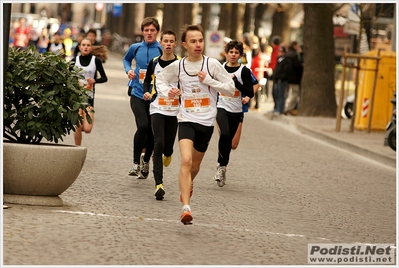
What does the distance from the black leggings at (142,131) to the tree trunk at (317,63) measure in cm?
1397

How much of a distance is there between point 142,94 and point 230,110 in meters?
1.02

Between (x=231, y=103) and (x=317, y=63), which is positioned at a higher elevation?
(x=231, y=103)

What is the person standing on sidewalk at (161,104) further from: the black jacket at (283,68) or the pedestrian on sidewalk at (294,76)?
the pedestrian on sidewalk at (294,76)

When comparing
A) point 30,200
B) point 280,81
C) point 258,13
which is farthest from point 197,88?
point 258,13

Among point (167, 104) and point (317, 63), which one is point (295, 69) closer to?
point (317, 63)

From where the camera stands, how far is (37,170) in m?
9.78

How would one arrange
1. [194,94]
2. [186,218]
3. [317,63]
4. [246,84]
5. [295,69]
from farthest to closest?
[295,69]
[317,63]
[246,84]
[194,94]
[186,218]

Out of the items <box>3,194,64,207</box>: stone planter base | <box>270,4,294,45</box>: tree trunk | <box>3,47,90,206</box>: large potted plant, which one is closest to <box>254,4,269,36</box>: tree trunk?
<box>270,4,294,45</box>: tree trunk

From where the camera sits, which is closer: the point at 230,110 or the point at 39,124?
the point at 39,124

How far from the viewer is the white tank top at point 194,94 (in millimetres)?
10000

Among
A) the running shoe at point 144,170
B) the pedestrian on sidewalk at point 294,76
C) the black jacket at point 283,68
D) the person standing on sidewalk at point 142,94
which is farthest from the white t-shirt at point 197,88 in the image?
the pedestrian on sidewalk at point 294,76

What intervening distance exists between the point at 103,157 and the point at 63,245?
7.05 m

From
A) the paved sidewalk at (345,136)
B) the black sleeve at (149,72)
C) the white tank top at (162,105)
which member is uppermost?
the black sleeve at (149,72)

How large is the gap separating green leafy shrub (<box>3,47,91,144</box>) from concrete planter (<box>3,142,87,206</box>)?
1.05 ft
